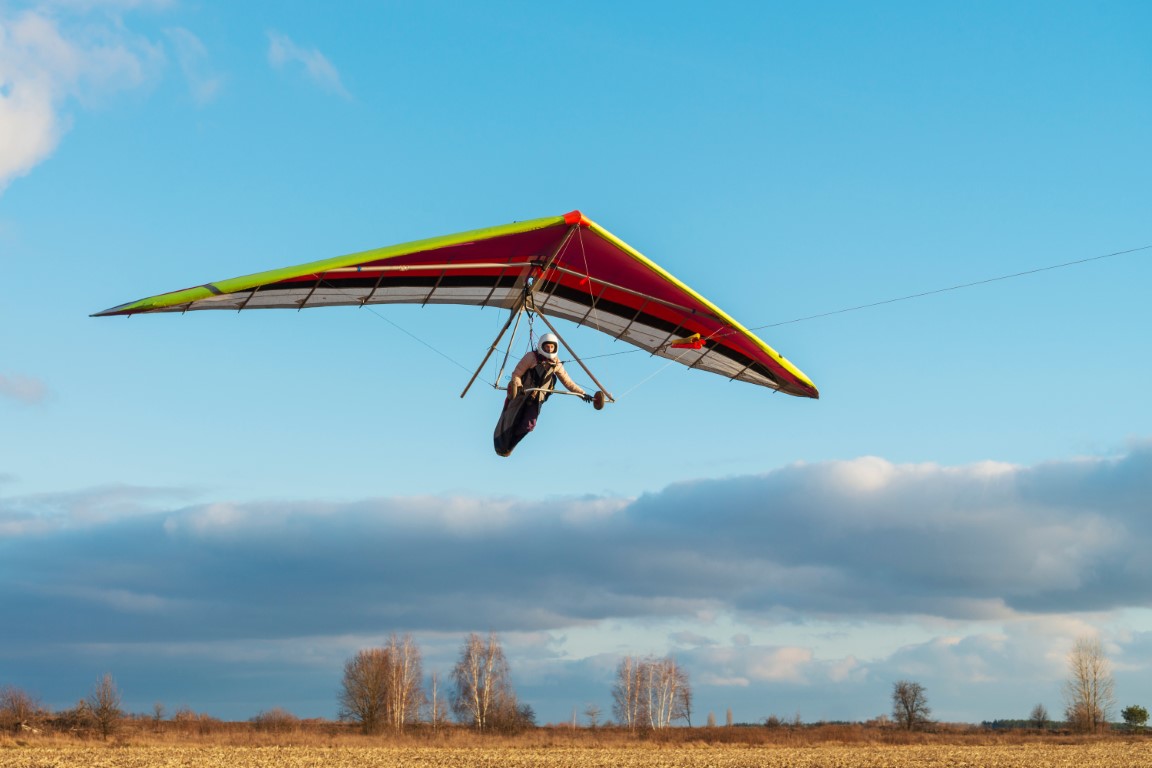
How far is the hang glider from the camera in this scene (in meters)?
13.4

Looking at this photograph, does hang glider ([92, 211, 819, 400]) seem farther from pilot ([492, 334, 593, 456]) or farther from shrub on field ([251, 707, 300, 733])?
shrub on field ([251, 707, 300, 733])

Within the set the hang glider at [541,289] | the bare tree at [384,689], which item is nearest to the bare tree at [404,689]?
the bare tree at [384,689]

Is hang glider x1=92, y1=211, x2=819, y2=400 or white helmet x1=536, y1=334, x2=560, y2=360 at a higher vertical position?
hang glider x1=92, y1=211, x2=819, y2=400

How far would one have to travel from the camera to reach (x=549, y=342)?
43.8 ft

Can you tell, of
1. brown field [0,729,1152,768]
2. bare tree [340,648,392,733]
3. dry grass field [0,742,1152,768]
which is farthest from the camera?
bare tree [340,648,392,733]

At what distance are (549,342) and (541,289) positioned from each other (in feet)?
9.82

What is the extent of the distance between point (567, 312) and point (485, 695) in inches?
1439

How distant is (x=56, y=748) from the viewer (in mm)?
31484

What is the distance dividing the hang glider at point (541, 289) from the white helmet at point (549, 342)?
0.78 m

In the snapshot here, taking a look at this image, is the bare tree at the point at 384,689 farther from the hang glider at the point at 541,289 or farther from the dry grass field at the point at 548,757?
the hang glider at the point at 541,289

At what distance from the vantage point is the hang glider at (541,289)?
1340 centimetres

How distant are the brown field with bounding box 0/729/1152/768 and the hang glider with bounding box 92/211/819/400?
1274cm

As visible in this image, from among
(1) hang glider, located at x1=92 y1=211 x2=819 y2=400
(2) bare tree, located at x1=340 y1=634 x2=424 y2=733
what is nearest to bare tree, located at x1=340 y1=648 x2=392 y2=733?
(2) bare tree, located at x1=340 y1=634 x2=424 y2=733

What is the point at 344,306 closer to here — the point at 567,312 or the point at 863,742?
the point at 567,312
